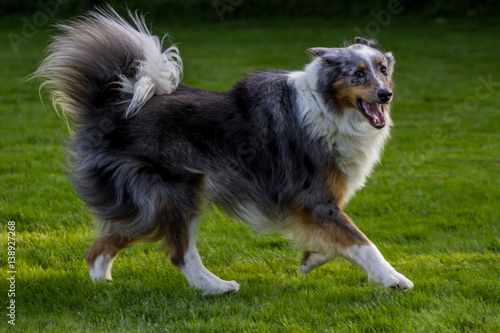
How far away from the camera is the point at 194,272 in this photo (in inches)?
174

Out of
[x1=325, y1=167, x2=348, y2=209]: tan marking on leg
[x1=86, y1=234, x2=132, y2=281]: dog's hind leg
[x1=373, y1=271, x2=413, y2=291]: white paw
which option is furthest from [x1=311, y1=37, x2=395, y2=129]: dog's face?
[x1=86, y1=234, x2=132, y2=281]: dog's hind leg

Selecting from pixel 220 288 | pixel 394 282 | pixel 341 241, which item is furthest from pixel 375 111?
pixel 220 288

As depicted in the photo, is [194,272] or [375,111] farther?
[375,111]

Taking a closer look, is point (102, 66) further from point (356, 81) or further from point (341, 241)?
point (341, 241)

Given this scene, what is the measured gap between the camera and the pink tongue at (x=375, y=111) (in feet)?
15.0

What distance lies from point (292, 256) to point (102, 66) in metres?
2.16

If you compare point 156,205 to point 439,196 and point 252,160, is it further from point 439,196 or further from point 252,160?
point 439,196

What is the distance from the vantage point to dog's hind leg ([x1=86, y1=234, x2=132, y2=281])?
4.73 m

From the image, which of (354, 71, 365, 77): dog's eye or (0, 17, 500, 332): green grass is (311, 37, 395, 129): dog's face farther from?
(0, 17, 500, 332): green grass

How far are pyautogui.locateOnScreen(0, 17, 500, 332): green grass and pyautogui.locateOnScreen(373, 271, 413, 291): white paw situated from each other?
61 mm

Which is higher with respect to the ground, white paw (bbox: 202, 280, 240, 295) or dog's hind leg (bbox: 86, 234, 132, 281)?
white paw (bbox: 202, 280, 240, 295)

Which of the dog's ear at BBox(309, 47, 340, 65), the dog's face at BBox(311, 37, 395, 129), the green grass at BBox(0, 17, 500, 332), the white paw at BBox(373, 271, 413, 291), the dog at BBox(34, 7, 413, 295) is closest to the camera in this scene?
the green grass at BBox(0, 17, 500, 332)

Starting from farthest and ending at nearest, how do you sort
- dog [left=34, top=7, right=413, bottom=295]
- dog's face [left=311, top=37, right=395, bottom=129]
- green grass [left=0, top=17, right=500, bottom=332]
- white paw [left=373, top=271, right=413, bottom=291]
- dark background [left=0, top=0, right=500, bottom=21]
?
dark background [left=0, top=0, right=500, bottom=21], dog's face [left=311, top=37, right=395, bottom=129], dog [left=34, top=7, right=413, bottom=295], white paw [left=373, top=271, right=413, bottom=291], green grass [left=0, top=17, right=500, bottom=332]

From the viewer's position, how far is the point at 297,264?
513 cm
